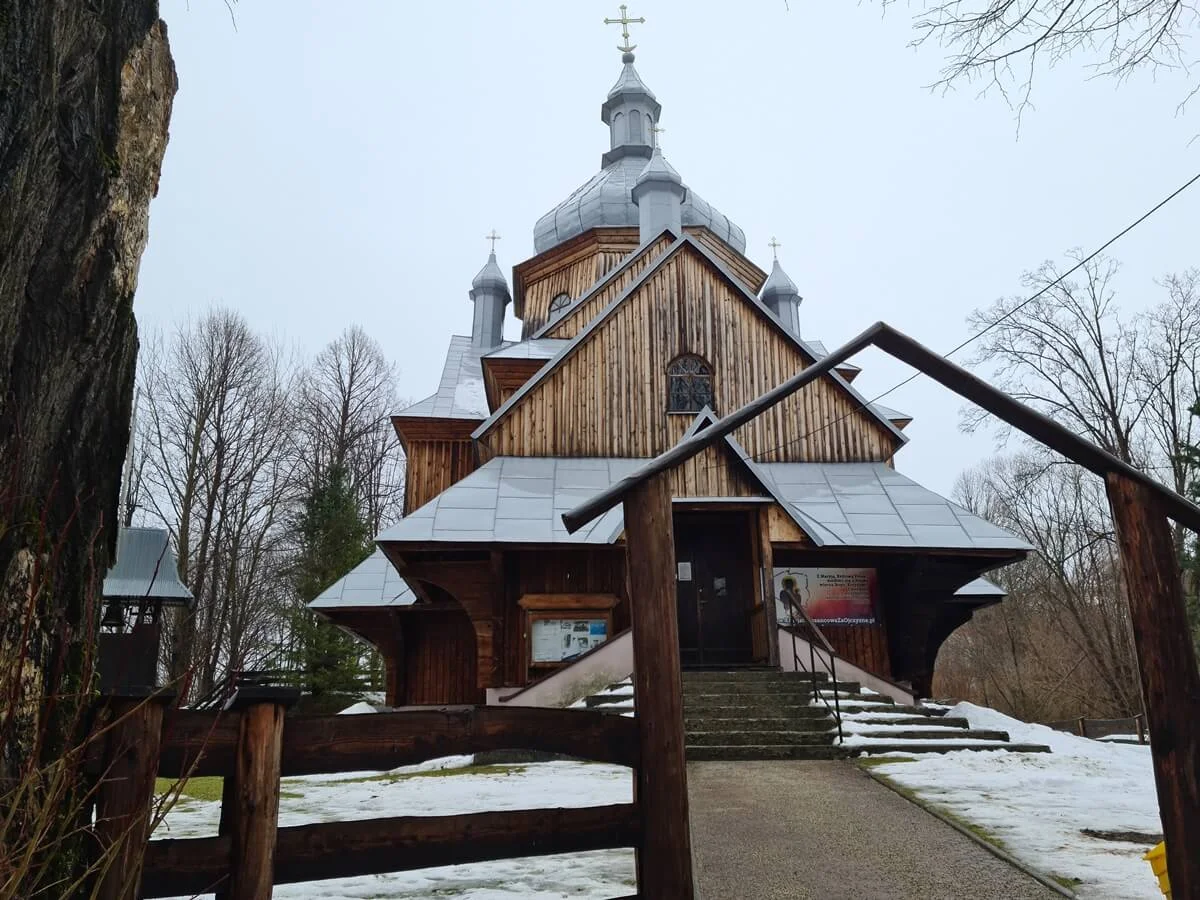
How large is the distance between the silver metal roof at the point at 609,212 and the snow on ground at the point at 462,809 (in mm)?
14986

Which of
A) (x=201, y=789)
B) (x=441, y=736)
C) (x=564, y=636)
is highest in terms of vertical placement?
(x=564, y=636)

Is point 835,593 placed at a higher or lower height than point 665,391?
lower

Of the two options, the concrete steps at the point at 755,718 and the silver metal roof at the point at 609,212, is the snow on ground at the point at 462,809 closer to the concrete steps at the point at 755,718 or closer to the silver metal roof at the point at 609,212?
the concrete steps at the point at 755,718

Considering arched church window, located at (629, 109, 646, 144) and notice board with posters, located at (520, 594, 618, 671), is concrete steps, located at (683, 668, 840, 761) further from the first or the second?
arched church window, located at (629, 109, 646, 144)

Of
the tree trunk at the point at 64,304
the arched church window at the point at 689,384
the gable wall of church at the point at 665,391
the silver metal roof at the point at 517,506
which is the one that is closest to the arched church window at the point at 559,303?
the gable wall of church at the point at 665,391

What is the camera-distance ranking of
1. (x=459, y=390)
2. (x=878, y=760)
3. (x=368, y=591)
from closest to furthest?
(x=878, y=760) < (x=368, y=591) < (x=459, y=390)

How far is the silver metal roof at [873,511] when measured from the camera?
1248 centimetres

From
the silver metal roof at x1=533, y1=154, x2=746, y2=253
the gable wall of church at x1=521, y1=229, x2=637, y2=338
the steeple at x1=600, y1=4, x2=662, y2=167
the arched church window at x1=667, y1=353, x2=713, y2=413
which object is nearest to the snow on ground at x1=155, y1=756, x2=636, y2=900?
the arched church window at x1=667, y1=353, x2=713, y2=413

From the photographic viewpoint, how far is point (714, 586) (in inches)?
531

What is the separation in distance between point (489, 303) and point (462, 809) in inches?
773

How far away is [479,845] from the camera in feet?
12.3

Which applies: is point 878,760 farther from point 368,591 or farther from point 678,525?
point 368,591

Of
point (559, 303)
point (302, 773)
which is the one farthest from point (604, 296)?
point (302, 773)

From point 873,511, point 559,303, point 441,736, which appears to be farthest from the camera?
point 559,303
